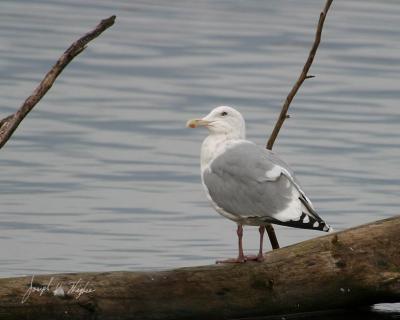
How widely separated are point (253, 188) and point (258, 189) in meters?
0.04

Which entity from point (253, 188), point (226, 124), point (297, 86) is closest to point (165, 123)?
point (297, 86)

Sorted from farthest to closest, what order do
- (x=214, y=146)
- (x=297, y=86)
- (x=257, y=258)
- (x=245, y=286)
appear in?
(x=297, y=86) → (x=214, y=146) → (x=257, y=258) → (x=245, y=286)

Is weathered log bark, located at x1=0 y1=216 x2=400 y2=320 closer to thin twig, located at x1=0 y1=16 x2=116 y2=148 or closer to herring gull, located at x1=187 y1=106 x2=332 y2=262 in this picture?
herring gull, located at x1=187 y1=106 x2=332 y2=262

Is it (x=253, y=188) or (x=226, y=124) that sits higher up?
(x=226, y=124)

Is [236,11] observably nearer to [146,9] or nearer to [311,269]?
[146,9]

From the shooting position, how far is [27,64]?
18969 millimetres

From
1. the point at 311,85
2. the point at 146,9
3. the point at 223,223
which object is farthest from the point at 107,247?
the point at 146,9

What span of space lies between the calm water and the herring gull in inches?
72.7

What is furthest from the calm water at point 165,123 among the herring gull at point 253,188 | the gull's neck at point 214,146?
the herring gull at point 253,188

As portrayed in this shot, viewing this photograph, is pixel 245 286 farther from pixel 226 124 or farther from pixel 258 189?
pixel 226 124

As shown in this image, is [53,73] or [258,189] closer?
[53,73]

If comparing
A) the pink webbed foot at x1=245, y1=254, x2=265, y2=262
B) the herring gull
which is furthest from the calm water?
the pink webbed foot at x1=245, y1=254, x2=265, y2=262

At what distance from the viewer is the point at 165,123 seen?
15523 millimetres

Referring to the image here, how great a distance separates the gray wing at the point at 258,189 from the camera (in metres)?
8.25
